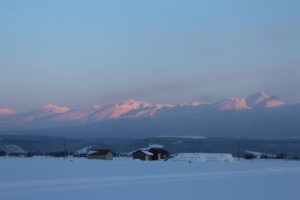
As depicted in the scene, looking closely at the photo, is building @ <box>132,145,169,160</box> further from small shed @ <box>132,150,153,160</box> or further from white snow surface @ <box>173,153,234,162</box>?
white snow surface @ <box>173,153,234,162</box>

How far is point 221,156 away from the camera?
78125 mm

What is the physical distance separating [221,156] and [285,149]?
50.8 metres

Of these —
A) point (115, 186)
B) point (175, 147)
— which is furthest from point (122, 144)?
point (115, 186)

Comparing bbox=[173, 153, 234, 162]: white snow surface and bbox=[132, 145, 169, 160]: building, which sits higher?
bbox=[132, 145, 169, 160]: building

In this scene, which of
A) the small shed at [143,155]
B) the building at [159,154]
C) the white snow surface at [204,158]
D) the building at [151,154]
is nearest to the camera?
the white snow surface at [204,158]

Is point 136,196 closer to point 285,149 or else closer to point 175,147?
point 285,149

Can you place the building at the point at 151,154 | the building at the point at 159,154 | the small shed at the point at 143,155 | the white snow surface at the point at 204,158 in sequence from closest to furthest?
1. the white snow surface at the point at 204,158
2. the small shed at the point at 143,155
3. the building at the point at 151,154
4. the building at the point at 159,154

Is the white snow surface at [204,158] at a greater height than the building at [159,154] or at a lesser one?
lesser

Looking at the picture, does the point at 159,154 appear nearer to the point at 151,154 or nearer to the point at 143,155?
the point at 151,154

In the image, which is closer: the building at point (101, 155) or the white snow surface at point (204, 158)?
the white snow surface at point (204, 158)

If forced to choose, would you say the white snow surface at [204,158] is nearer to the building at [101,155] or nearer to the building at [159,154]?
the building at [159,154]

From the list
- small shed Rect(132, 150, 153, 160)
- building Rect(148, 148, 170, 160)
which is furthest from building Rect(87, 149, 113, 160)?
building Rect(148, 148, 170, 160)

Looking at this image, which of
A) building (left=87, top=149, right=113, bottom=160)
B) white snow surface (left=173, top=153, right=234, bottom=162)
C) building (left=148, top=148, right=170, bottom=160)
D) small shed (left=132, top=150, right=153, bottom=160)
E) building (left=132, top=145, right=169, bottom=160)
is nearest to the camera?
white snow surface (left=173, top=153, right=234, bottom=162)

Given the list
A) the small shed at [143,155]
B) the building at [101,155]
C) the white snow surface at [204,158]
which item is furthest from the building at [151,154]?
the white snow surface at [204,158]
